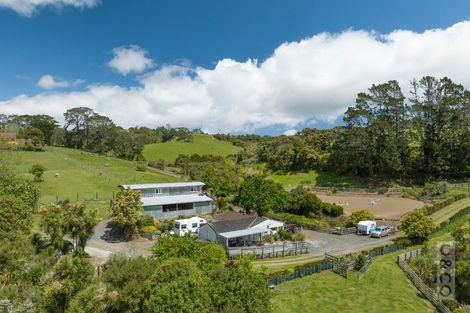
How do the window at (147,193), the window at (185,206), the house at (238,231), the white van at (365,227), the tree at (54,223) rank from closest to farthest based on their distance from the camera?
the tree at (54,223) < the house at (238,231) < the white van at (365,227) < the window at (185,206) < the window at (147,193)

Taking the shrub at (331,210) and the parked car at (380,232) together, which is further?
the shrub at (331,210)

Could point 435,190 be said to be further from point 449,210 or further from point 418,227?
point 418,227

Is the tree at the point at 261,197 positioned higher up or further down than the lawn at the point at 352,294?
higher up

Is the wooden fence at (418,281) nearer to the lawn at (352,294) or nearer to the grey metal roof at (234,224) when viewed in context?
the lawn at (352,294)

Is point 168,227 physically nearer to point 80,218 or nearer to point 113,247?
point 113,247

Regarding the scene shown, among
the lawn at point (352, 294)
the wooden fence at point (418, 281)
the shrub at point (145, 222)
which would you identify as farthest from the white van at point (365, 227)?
the shrub at point (145, 222)

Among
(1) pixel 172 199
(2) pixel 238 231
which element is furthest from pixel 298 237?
(1) pixel 172 199
